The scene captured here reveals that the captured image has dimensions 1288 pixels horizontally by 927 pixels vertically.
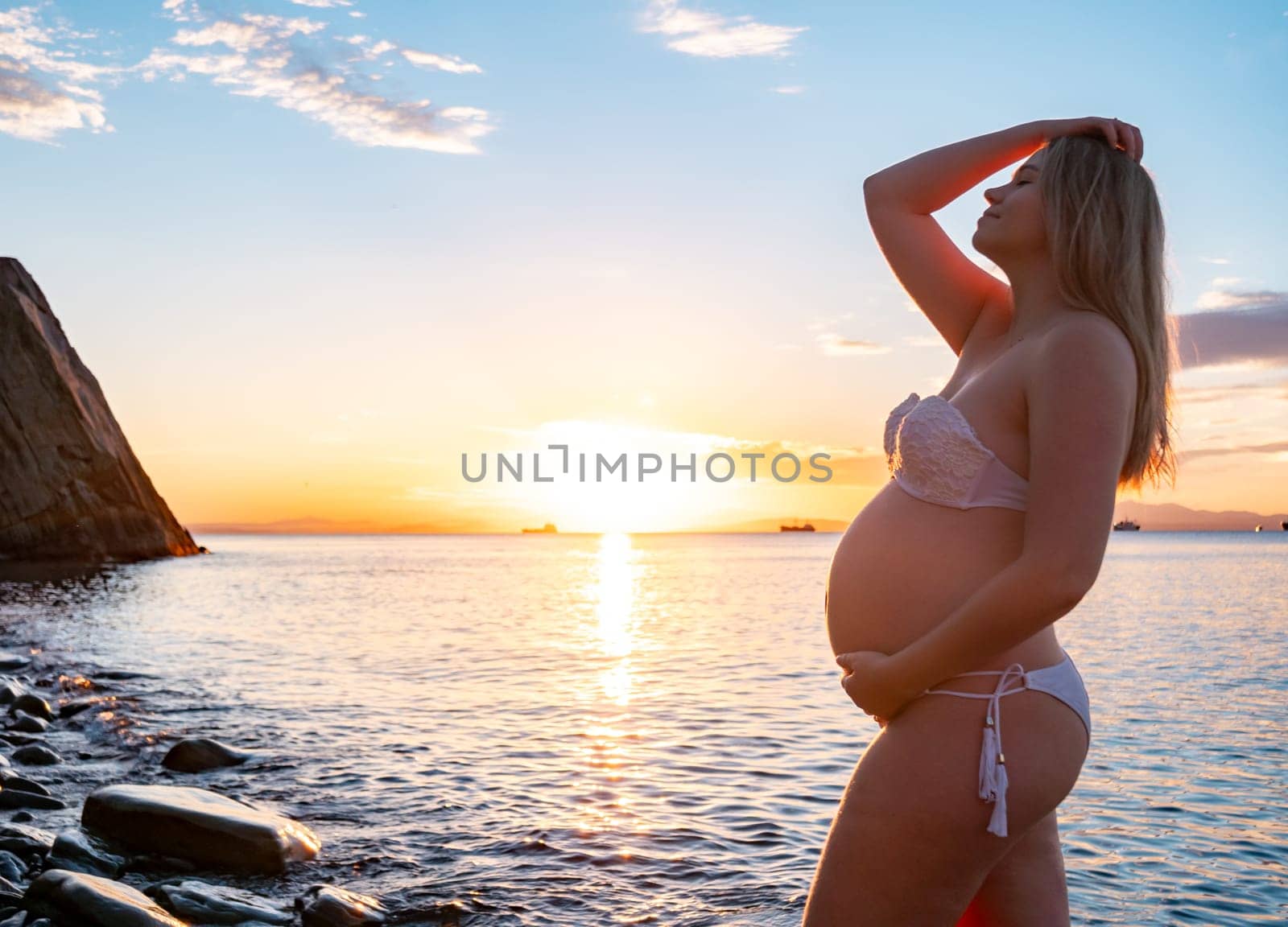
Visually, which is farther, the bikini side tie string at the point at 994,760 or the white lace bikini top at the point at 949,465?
the white lace bikini top at the point at 949,465

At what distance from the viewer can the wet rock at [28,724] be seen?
1177 cm

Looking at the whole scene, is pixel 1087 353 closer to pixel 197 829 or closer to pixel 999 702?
pixel 999 702

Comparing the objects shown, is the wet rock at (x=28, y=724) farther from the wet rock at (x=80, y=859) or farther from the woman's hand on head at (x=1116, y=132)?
the woman's hand on head at (x=1116, y=132)

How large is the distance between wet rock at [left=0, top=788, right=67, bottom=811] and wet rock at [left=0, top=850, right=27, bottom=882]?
77.3 inches

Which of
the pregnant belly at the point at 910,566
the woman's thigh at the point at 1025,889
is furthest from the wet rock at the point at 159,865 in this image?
the woman's thigh at the point at 1025,889

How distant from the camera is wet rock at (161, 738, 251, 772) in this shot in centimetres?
1036

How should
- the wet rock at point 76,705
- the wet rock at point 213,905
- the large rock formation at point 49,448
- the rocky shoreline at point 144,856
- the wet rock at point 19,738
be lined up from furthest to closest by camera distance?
1. the large rock formation at point 49,448
2. the wet rock at point 76,705
3. the wet rock at point 19,738
4. the wet rock at point 213,905
5. the rocky shoreline at point 144,856

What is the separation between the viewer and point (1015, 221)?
2350 millimetres

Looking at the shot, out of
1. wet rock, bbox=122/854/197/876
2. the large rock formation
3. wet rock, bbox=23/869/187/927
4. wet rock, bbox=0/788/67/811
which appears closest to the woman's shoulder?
wet rock, bbox=23/869/187/927

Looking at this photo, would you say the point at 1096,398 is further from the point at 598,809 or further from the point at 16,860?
the point at 598,809

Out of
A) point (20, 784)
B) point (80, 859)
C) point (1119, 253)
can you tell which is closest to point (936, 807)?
point (1119, 253)

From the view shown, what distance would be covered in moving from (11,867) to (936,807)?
620 cm

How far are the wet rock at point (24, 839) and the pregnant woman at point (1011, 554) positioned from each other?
627 cm

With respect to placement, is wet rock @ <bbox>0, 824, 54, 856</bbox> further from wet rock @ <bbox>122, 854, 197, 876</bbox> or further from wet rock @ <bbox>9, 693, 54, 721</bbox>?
wet rock @ <bbox>9, 693, 54, 721</bbox>
